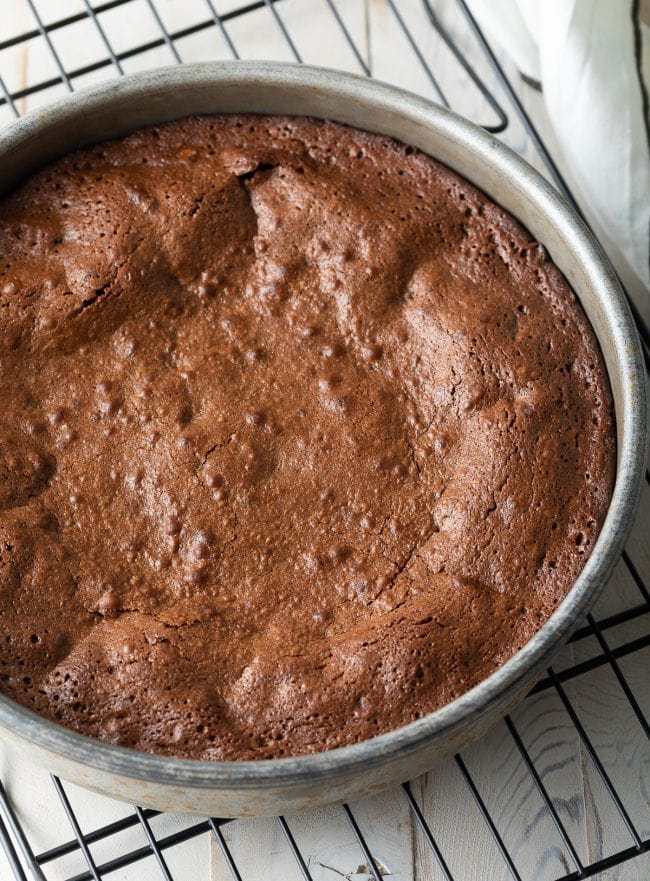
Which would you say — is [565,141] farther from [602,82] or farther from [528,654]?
Result: [528,654]

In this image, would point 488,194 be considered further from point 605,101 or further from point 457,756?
point 457,756

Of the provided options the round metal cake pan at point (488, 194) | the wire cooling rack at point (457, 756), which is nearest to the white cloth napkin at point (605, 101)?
the round metal cake pan at point (488, 194)

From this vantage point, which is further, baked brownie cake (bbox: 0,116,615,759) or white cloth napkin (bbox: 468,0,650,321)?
white cloth napkin (bbox: 468,0,650,321)

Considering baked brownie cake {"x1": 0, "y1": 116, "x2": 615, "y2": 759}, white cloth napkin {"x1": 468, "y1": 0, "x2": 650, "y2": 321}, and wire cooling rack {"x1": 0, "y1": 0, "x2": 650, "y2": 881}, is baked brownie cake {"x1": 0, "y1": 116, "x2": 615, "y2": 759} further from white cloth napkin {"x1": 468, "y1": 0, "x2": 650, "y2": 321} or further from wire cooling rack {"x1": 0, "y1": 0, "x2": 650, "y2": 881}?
wire cooling rack {"x1": 0, "y1": 0, "x2": 650, "y2": 881}

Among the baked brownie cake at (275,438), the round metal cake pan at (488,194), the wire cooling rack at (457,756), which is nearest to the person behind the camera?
the round metal cake pan at (488,194)

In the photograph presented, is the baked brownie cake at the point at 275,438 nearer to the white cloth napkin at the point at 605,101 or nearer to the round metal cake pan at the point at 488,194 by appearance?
the round metal cake pan at the point at 488,194

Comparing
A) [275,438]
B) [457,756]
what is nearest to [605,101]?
[275,438]

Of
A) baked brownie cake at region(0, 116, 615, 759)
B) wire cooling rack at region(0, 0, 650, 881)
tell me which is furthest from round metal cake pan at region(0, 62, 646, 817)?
wire cooling rack at region(0, 0, 650, 881)
